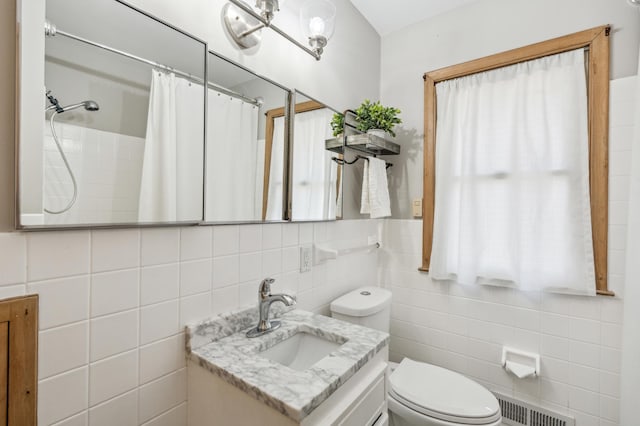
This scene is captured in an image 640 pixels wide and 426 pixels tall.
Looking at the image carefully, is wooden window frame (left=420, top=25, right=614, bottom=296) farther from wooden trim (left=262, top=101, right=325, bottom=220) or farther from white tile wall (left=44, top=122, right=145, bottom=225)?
white tile wall (left=44, top=122, right=145, bottom=225)

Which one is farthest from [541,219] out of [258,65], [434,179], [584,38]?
[258,65]

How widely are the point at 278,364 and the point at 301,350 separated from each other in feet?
1.13

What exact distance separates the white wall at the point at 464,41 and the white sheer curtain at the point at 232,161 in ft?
3.79

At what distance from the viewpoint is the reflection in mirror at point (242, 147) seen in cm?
106

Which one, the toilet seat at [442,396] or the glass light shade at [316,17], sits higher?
the glass light shade at [316,17]

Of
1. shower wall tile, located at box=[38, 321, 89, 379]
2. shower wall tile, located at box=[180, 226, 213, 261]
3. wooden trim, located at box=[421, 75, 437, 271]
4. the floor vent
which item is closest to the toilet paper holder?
the floor vent

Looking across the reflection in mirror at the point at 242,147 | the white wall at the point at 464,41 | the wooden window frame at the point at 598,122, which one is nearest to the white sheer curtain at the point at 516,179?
the wooden window frame at the point at 598,122

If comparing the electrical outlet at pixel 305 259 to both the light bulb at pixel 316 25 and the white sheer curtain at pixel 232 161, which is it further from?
the light bulb at pixel 316 25

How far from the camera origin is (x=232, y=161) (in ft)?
3.70

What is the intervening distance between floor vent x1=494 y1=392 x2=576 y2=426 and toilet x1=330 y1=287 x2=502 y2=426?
→ 43 cm

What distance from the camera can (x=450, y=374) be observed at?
151 cm

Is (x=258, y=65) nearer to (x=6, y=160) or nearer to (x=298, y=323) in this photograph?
(x=6, y=160)

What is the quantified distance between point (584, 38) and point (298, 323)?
193cm

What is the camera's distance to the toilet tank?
4.94ft
